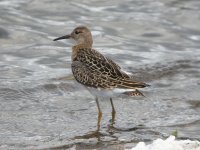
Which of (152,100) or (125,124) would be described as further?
(152,100)

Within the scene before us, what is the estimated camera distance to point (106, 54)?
42.9 ft

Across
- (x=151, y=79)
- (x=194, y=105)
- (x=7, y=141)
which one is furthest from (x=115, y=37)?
(x=7, y=141)

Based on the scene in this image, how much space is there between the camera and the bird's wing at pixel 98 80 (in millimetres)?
8094

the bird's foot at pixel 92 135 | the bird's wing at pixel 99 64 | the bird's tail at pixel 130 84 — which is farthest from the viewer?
the bird's wing at pixel 99 64

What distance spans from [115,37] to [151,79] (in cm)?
289

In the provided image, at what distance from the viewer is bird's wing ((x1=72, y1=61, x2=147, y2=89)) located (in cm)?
A: 809

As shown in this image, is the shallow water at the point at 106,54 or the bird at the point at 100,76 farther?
the shallow water at the point at 106,54

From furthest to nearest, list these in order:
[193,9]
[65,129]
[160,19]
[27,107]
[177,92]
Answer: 1. [193,9]
2. [160,19]
3. [177,92]
4. [27,107]
5. [65,129]

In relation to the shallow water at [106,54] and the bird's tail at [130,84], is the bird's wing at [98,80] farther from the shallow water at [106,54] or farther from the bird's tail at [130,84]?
the shallow water at [106,54]

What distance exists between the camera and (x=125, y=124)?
341 inches

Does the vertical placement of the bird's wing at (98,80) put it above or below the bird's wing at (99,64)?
below

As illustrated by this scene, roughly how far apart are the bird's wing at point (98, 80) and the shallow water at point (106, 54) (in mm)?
611

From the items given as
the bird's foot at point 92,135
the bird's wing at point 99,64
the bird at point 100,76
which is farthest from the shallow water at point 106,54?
the bird's wing at point 99,64

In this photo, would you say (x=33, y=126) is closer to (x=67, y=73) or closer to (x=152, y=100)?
(x=152, y=100)
